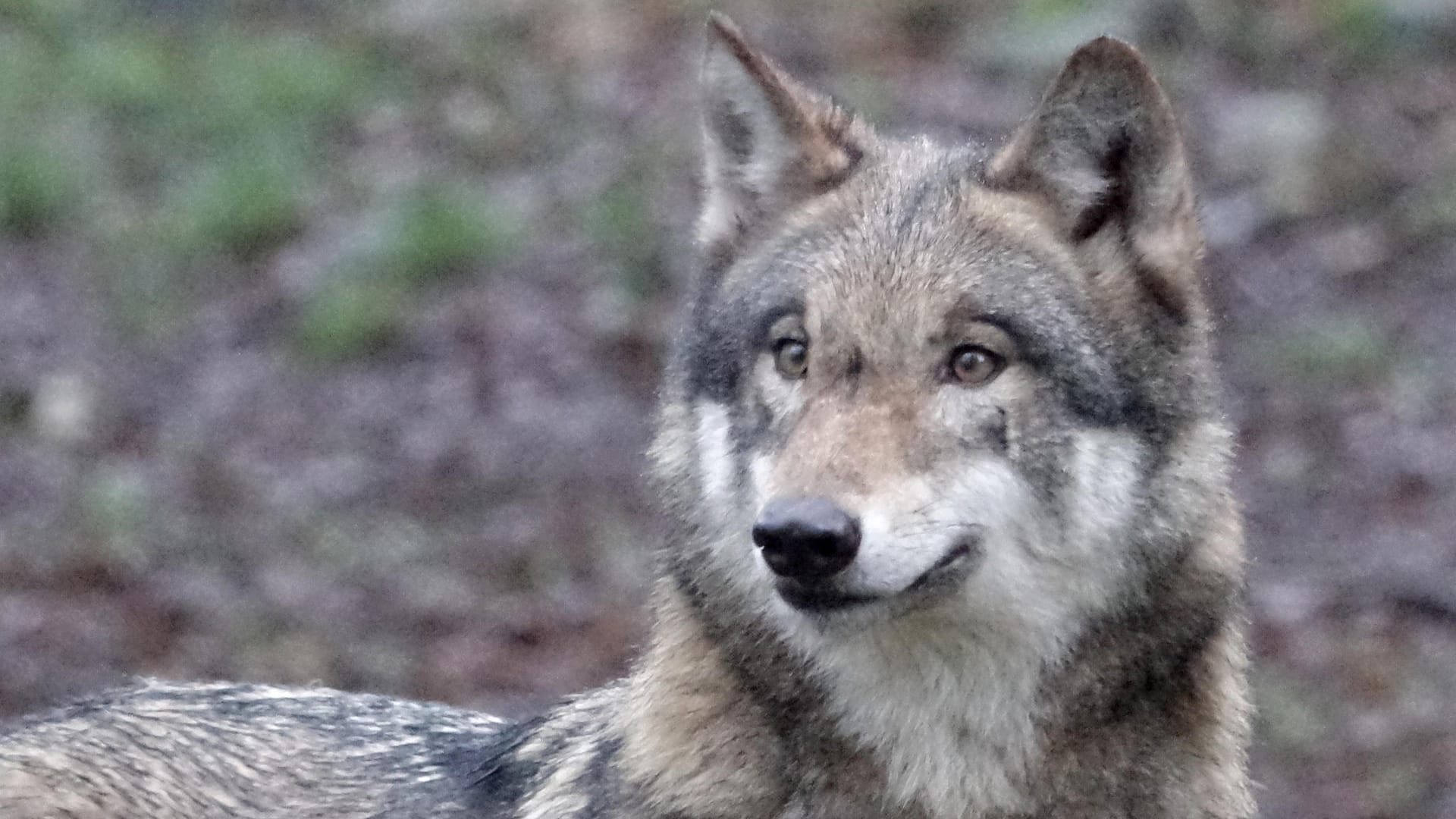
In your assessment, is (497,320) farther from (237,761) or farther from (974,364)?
(974,364)

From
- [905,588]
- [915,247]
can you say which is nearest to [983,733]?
[905,588]

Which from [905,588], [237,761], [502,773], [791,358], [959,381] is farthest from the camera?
[237,761]

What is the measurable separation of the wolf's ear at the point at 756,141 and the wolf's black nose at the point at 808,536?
993 millimetres

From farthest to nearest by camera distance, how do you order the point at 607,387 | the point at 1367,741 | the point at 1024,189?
the point at 607,387, the point at 1367,741, the point at 1024,189

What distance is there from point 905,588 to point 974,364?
0.47 meters

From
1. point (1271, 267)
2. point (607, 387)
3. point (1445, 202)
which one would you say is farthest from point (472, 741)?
point (1445, 202)

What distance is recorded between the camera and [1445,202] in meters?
10.0

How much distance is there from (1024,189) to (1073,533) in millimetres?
742

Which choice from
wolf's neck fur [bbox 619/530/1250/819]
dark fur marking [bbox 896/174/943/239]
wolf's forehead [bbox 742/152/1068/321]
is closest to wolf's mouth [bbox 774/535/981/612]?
wolf's neck fur [bbox 619/530/1250/819]

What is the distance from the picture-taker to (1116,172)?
4117 mm

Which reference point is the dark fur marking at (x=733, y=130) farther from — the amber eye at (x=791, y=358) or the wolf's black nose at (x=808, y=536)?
the wolf's black nose at (x=808, y=536)

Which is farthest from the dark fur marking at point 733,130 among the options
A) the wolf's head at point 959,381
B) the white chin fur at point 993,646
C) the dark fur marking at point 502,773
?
the dark fur marking at point 502,773

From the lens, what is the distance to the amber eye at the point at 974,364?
3883 mm

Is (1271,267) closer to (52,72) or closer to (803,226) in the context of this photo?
(803,226)
